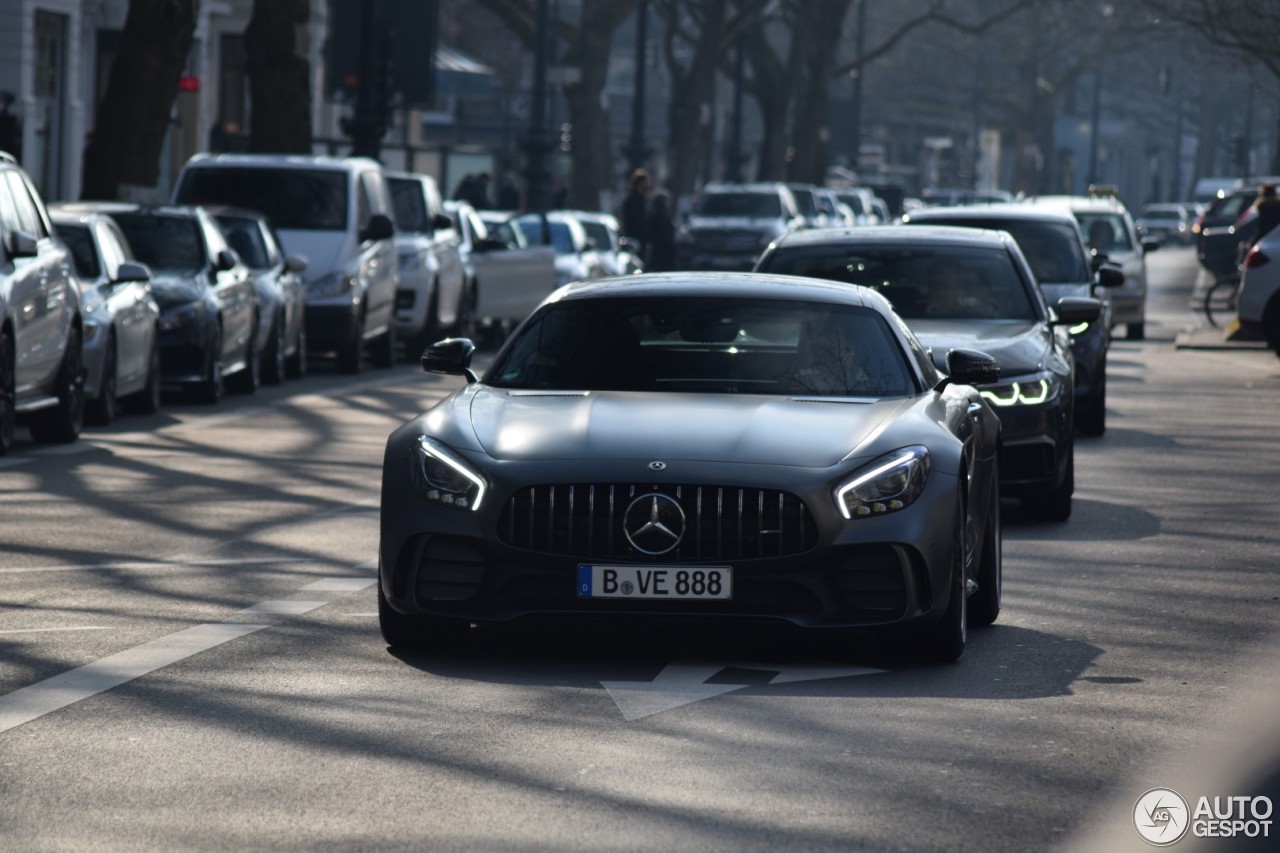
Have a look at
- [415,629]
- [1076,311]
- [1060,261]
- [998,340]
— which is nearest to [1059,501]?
[998,340]

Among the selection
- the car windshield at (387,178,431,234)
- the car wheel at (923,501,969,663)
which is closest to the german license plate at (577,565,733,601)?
the car wheel at (923,501,969,663)

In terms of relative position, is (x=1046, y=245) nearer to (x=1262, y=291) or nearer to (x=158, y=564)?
(x=1262, y=291)

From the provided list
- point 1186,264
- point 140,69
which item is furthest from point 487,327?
point 1186,264

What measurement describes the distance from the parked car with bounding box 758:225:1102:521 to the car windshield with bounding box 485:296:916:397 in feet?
13.2

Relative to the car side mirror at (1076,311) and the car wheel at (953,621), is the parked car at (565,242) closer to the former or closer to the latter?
the car side mirror at (1076,311)

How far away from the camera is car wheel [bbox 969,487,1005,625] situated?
966 cm

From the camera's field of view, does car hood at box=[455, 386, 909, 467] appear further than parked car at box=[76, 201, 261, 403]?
No

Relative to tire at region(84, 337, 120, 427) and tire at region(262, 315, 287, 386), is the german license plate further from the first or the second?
tire at region(262, 315, 287, 386)

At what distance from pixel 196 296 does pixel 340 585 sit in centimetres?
1049

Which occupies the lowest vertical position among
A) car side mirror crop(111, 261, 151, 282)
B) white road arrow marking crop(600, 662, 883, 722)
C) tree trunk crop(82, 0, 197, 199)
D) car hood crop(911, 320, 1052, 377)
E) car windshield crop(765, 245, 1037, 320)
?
white road arrow marking crop(600, 662, 883, 722)

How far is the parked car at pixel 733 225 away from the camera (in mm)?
49938

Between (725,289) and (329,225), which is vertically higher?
(725,289)

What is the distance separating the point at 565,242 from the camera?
35.8m

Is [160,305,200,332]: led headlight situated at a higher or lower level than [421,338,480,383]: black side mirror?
lower
